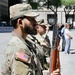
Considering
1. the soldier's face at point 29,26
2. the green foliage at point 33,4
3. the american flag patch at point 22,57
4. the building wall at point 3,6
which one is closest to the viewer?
the american flag patch at point 22,57

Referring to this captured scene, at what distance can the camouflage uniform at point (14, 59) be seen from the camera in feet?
10.1

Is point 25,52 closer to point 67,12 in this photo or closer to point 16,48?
point 16,48

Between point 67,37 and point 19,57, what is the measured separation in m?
14.9

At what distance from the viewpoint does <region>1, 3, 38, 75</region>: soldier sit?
309cm

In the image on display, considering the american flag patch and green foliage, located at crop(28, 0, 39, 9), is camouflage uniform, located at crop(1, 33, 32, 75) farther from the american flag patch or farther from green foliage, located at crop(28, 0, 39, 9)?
green foliage, located at crop(28, 0, 39, 9)

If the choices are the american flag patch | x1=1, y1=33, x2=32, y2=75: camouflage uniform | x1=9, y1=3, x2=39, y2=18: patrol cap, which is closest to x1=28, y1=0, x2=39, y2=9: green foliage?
x1=9, y1=3, x2=39, y2=18: patrol cap

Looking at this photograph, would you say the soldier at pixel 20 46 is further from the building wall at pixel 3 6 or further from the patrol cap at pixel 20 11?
the building wall at pixel 3 6

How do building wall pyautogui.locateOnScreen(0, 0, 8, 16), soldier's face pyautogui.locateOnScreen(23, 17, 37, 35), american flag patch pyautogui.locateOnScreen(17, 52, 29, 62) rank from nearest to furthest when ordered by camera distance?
american flag patch pyautogui.locateOnScreen(17, 52, 29, 62)
soldier's face pyautogui.locateOnScreen(23, 17, 37, 35)
building wall pyautogui.locateOnScreen(0, 0, 8, 16)

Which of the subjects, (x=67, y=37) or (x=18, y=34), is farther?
(x=67, y=37)

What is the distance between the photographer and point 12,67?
3166 mm

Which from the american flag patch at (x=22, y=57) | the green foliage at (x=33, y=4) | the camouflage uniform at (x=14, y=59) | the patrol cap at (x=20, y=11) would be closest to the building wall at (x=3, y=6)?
the green foliage at (x=33, y=4)

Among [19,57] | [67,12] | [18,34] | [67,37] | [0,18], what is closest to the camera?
[19,57]

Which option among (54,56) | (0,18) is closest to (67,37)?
(54,56)

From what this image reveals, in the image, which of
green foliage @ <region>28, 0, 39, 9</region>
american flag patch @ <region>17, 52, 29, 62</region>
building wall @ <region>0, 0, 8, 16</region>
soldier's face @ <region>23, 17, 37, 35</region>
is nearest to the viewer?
american flag patch @ <region>17, 52, 29, 62</region>
